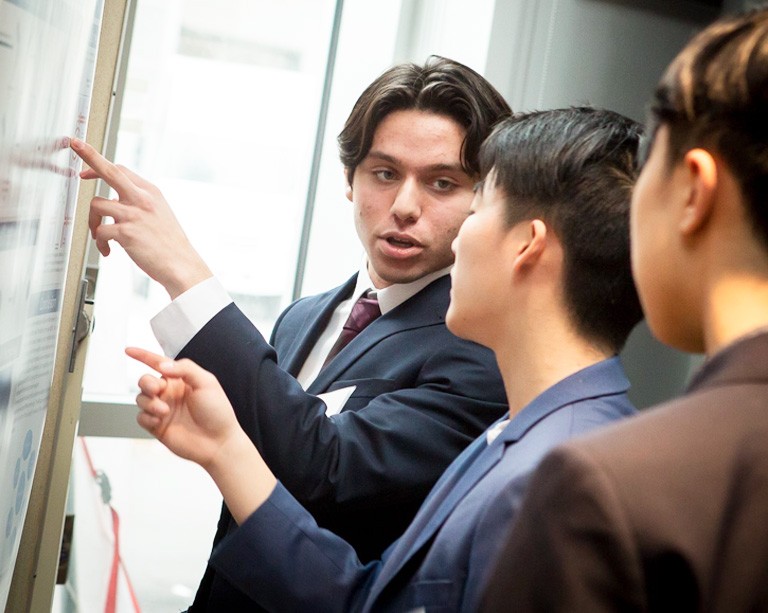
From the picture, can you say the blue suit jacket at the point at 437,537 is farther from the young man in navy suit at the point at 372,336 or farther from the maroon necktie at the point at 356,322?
the maroon necktie at the point at 356,322

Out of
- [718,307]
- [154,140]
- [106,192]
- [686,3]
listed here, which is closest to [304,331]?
[106,192]

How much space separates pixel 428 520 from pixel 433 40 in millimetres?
1752

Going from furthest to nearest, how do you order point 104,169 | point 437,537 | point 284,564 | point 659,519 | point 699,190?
point 104,169, point 284,564, point 437,537, point 699,190, point 659,519

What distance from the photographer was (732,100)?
24.4 inches

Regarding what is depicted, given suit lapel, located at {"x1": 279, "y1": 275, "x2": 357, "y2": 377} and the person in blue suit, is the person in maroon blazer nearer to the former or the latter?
the person in blue suit

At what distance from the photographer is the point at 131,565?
251 centimetres

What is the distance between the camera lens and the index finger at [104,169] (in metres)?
1.21

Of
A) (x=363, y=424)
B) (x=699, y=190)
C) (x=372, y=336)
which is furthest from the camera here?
(x=372, y=336)

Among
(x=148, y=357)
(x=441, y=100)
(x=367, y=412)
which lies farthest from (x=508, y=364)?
(x=441, y=100)

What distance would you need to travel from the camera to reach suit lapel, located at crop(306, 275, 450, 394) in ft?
4.98

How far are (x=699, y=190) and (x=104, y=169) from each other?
2.78 ft

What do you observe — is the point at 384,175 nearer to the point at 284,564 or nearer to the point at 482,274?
the point at 482,274

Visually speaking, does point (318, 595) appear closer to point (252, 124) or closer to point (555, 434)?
point (555, 434)

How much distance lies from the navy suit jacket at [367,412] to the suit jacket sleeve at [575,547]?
0.78 metres
